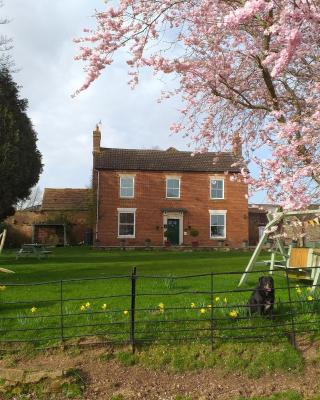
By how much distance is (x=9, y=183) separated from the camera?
22094mm

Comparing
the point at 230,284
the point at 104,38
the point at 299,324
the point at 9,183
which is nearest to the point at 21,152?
the point at 9,183

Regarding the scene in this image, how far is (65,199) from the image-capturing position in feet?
148

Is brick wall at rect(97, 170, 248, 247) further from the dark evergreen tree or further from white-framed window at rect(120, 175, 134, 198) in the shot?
the dark evergreen tree

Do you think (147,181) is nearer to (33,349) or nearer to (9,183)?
(9,183)

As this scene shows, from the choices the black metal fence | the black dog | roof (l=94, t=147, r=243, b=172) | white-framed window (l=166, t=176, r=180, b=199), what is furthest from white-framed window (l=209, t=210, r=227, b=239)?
the black dog

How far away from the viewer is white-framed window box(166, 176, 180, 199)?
123 ft

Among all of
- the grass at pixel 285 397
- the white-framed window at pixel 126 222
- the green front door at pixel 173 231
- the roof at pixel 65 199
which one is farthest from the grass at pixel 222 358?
the roof at pixel 65 199

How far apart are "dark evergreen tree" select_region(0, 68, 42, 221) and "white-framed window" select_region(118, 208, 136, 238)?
12.6 m

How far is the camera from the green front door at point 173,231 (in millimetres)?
36875

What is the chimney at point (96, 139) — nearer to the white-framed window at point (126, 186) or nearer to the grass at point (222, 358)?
the white-framed window at point (126, 186)

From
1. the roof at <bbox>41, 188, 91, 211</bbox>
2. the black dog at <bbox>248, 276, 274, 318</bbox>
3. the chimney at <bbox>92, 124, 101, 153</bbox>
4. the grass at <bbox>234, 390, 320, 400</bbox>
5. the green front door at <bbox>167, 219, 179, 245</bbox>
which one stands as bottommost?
the grass at <bbox>234, 390, 320, 400</bbox>

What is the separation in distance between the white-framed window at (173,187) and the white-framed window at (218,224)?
2.94 metres

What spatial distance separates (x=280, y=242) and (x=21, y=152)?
1461 centimetres

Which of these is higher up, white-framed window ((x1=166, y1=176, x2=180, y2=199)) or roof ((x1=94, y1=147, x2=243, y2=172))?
roof ((x1=94, y1=147, x2=243, y2=172))
